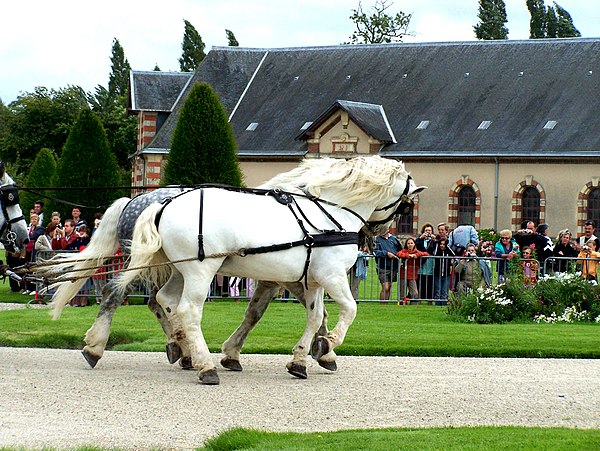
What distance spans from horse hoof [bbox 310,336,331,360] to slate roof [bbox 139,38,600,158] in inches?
1326

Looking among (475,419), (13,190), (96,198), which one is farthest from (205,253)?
(96,198)

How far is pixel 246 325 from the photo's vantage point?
11.8 metres

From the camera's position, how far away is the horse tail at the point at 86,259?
1134 cm

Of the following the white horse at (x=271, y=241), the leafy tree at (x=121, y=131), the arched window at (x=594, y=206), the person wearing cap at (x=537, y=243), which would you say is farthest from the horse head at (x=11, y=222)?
the leafy tree at (x=121, y=131)

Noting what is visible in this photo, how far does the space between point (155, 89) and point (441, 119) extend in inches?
565

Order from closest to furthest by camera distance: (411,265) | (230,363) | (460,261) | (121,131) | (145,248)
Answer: (145,248), (230,363), (460,261), (411,265), (121,131)

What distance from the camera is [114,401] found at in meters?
9.34

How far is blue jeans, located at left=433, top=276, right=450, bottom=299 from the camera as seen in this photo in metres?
20.0

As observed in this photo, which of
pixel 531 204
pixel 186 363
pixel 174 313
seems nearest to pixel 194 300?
pixel 174 313

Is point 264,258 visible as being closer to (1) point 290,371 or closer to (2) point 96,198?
(1) point 290,371

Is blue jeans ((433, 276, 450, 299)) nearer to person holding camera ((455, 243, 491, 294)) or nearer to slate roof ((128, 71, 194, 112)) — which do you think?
person holding camera ((455, 243, 491, 294))

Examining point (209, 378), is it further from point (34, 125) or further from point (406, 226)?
point (34, 125)

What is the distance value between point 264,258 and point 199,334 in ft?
2.93

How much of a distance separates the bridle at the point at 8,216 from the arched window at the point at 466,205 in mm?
35996
